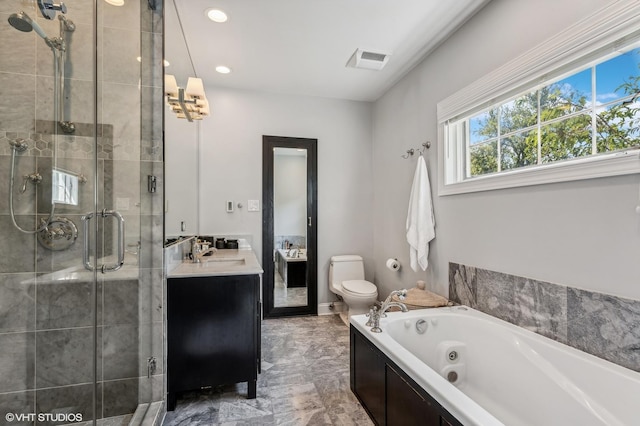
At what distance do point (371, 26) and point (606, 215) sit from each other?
1.91 m

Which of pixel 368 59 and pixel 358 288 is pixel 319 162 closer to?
pixel 368 59

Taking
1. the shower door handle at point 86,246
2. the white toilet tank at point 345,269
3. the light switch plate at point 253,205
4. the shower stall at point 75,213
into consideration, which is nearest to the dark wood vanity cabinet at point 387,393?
the shower stall at point 75,213

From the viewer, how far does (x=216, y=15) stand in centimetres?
209

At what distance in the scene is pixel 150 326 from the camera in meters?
1.69

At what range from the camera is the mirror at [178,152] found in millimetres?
1882

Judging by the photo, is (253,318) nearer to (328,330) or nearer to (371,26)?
(328,330)

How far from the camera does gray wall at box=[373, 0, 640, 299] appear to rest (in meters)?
1.30

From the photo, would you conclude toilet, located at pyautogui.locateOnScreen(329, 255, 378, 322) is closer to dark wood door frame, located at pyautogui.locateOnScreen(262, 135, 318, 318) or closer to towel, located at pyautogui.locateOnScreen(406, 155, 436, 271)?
dark wood door frame, located at pyautogui.locateOnScreen(262, 135, 318, 318)

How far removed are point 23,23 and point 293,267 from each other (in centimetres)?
281

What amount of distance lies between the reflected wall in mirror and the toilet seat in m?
0.60

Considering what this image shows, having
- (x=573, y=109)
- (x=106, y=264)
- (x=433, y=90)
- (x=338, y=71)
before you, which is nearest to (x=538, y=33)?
(x=573, y=109)

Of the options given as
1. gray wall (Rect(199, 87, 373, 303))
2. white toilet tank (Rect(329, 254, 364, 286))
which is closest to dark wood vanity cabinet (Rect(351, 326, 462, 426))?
white toilet tank (Rect(329, 254, 364, 286))

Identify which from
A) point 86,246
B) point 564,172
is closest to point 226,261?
point 86,246

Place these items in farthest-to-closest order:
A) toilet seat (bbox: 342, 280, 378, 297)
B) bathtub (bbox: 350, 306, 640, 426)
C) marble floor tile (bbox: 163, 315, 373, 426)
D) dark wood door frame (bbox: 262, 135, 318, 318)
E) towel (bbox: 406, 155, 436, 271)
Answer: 1. dark wood door frame (bbox: 262, 135, 318, 318)
2. toilet seat (bbox: 342, 280, 378, 297)
3. towel (bbox: 406, 155, 436, 271)
4. marble floor tile (bbox: 163, 315, 373, 426)
5. bathtub (bbox: 350, 306, 640, 426)
